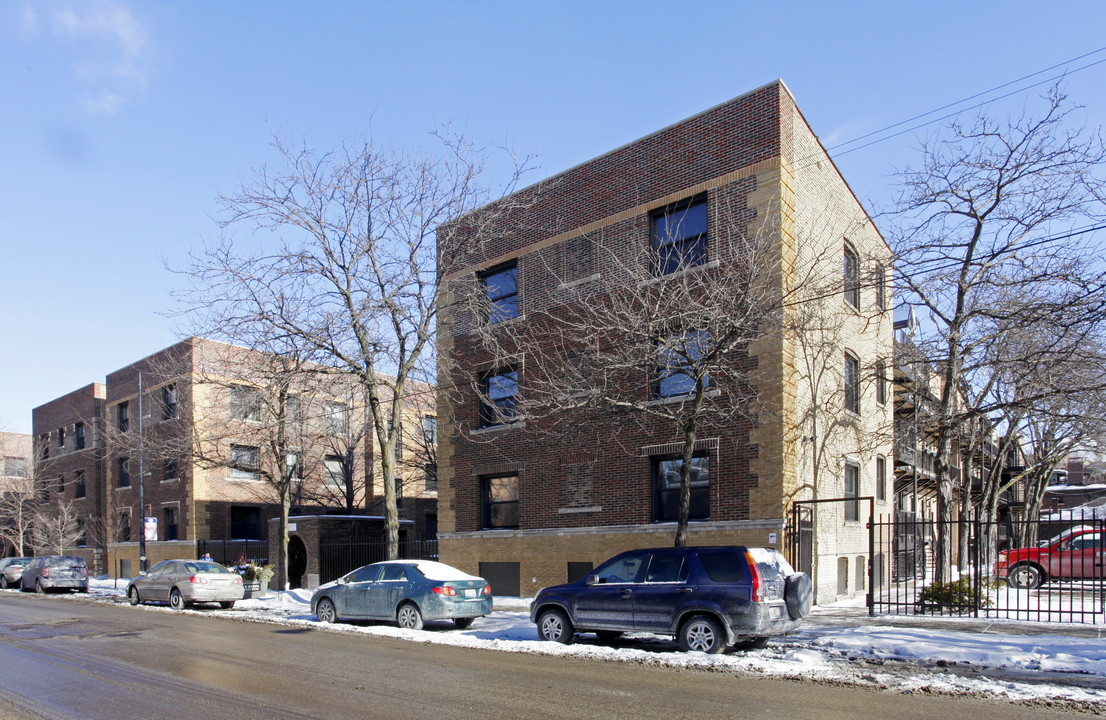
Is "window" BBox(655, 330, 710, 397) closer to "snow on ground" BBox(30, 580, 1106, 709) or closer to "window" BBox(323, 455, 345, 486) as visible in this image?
"snow on ground" BBox(30, 580, 1106, 709)

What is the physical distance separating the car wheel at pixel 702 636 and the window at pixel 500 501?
10789 mm

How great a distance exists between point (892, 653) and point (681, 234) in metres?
10.6

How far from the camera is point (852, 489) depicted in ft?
70.4

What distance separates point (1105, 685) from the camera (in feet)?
30.5

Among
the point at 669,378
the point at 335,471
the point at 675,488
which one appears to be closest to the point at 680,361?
the point at 669,378

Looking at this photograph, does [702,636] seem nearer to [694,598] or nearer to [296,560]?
[694,598]

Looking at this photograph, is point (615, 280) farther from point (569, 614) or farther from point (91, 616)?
point (91, 616)

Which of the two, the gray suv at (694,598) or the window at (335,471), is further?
the window at (335,471)

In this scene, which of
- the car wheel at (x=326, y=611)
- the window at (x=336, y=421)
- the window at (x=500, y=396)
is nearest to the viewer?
the car wheel at (x=326, y=611)

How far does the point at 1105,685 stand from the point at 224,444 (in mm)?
28798

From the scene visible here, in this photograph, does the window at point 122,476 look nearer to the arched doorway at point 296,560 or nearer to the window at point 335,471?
the window at point 335,471

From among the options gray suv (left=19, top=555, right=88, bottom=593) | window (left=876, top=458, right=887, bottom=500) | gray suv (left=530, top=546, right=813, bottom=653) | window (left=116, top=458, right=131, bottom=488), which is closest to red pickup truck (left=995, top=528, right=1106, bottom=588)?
window (left=876, top=458, right=887, bottom=500)

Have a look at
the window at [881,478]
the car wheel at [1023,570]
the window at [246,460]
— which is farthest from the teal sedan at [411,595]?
the car wheel at [1023,570]

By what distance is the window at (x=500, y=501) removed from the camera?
2230cm
